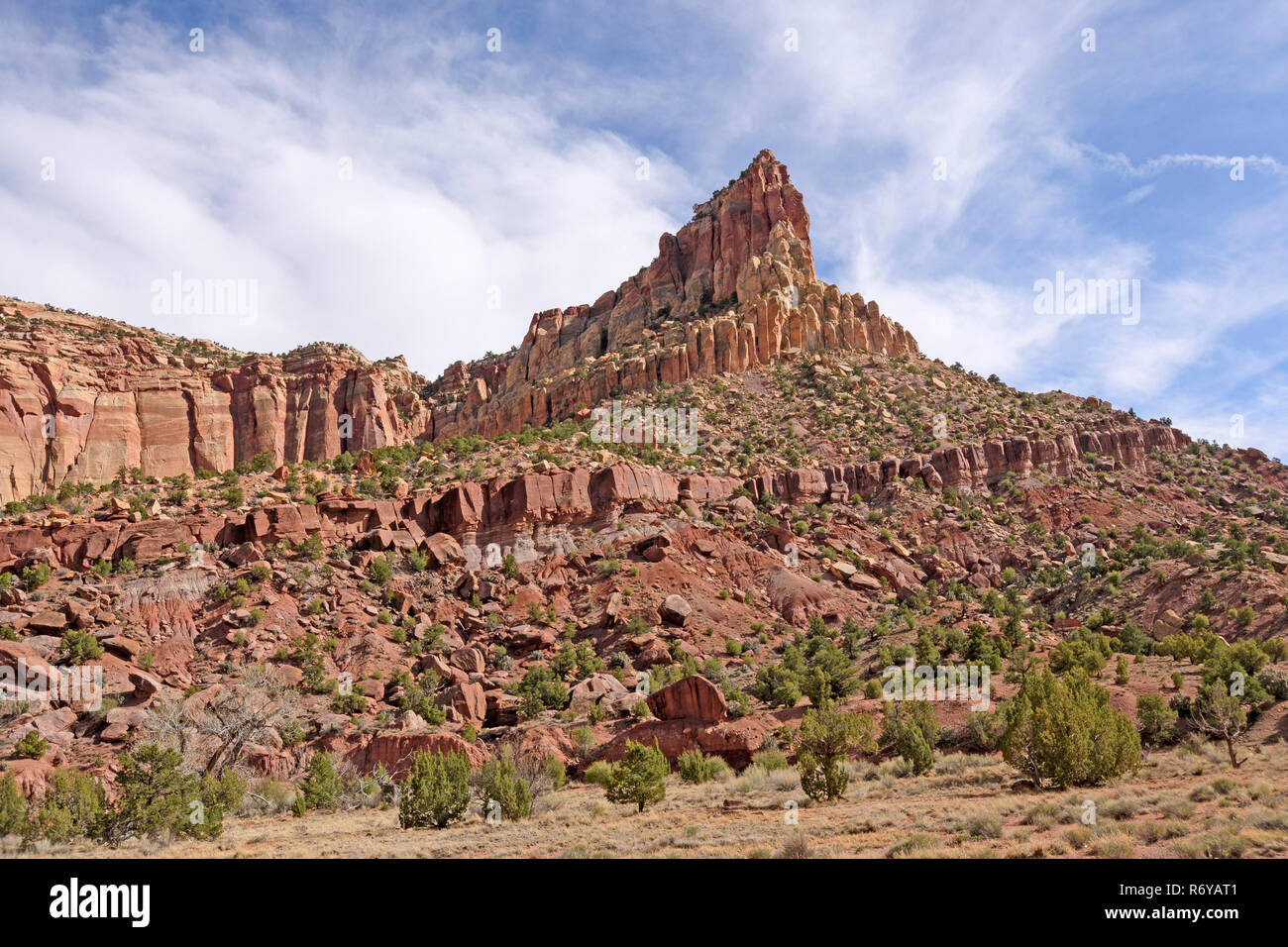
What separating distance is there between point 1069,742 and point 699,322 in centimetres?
6304

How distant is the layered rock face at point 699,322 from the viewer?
76250mm

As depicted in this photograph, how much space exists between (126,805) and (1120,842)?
2197cm

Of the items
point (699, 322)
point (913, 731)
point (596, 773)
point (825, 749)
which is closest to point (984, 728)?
point (913, 731)

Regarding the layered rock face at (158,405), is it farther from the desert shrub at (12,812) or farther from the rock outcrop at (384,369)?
the desert shrub at (12,812)

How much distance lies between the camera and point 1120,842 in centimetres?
1302

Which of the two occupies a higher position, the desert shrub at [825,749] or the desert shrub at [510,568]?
the desert shrub at [510,568]

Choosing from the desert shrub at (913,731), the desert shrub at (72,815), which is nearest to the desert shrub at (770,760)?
the desert shrub at (913,731)

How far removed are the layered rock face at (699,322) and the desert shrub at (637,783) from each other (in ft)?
170

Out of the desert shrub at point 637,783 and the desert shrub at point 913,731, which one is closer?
the desert shrub at point 637,783

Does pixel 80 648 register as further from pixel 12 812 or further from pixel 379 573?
pixel 12 812

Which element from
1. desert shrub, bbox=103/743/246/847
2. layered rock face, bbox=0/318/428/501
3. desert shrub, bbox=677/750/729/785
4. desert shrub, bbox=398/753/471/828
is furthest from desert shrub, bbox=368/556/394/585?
layered rock face, bbox=0/318/428/501

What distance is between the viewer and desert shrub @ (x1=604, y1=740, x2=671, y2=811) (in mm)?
22938

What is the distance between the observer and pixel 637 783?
75.3ft
